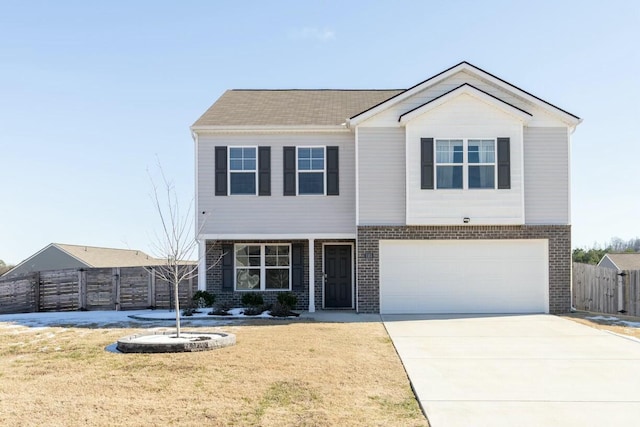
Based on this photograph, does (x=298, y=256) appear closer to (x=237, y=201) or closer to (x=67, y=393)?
(x=237, y=201)

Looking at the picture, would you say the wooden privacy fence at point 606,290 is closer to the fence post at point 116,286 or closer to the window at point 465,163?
the window at point 465,163

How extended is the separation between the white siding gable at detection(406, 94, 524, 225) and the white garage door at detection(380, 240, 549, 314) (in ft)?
2.75

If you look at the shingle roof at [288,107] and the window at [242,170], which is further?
the shingle roof at [288,107]

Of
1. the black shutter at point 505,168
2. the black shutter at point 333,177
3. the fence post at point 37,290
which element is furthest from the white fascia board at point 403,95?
the fence post at point 37,290

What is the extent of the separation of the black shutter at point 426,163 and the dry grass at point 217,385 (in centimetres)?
592

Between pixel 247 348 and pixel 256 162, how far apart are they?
8.00 m

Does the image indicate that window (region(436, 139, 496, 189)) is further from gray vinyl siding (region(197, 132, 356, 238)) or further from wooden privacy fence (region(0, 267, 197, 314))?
wooden privacy fence (region(0, 267, 197, 314))

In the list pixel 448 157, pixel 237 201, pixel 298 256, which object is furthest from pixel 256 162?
pixel 448 157

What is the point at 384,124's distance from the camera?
56.2 ft

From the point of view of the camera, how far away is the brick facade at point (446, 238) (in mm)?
17047

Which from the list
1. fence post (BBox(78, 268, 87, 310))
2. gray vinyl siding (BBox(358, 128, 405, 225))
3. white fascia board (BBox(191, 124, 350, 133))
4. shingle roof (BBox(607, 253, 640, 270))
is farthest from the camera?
shingle roof (BBox(607, 253, 640, 270))

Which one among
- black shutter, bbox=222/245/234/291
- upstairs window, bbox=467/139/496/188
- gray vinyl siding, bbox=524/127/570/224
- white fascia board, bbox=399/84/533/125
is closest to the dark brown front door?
black shutter, bbox=222/245/234/291

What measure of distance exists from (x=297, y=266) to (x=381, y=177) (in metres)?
3.90

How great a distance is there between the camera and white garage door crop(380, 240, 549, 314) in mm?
17203
